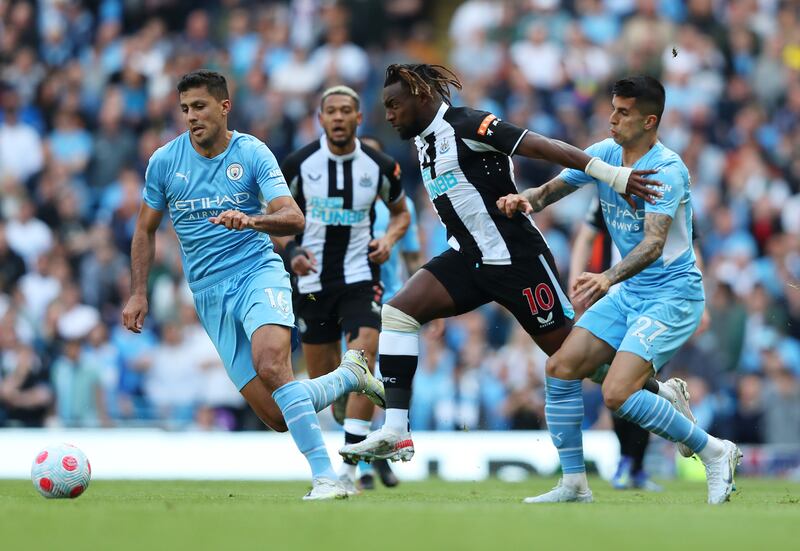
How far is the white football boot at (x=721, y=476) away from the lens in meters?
8.53

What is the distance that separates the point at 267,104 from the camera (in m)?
19.0

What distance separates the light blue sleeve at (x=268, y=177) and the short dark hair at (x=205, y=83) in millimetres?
438

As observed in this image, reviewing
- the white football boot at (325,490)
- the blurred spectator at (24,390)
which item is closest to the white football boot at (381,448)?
the white football boot at (325,490)

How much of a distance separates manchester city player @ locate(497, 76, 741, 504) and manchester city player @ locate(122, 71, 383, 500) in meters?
1.52

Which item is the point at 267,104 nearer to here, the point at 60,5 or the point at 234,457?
the point at 60,5

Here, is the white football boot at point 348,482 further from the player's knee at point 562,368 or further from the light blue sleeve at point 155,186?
the light blue sleeve at point 155,186

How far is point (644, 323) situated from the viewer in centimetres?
864

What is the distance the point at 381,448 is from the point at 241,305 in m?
1.28

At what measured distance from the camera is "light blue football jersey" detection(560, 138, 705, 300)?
877 cm

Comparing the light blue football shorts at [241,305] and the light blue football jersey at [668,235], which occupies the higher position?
the light blue football jersey at [668,235]

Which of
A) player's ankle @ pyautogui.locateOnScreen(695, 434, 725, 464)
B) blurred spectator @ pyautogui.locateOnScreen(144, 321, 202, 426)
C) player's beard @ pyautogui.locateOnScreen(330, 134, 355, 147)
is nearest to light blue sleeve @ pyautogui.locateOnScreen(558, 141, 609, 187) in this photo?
player's ankle @ pyautogui.locateOnScreen(695, 434, 725, 464)

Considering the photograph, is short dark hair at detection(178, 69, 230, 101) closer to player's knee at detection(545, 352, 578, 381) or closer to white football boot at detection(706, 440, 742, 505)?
player's knee at detection(545, 352, 578, 381)

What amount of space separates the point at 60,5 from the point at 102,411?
7.70 m

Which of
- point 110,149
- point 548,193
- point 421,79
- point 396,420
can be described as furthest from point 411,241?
point 110,149
